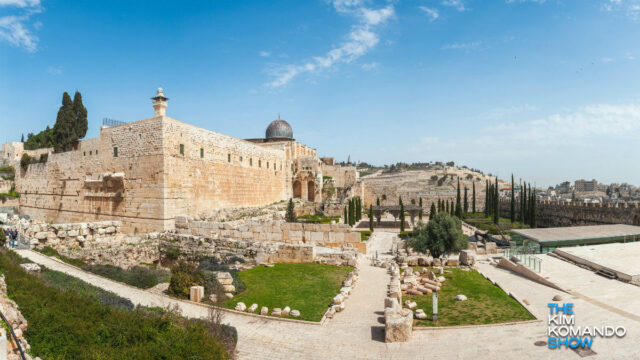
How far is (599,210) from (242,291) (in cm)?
2851

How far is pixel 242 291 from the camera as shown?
974 centimetres

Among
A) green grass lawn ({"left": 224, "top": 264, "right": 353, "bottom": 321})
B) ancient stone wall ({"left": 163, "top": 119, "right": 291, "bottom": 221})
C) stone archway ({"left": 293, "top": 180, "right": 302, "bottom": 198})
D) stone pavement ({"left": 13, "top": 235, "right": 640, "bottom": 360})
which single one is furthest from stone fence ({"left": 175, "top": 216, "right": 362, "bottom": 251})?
stone archway ({"left": 293, "top": 180, "right": 302, "bottom": 198})

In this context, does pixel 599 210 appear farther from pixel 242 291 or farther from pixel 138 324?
pixel 138 324

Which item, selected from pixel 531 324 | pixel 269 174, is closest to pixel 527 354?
pixel 531 324

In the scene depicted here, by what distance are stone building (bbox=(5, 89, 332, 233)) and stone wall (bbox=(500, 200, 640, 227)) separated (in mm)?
25228

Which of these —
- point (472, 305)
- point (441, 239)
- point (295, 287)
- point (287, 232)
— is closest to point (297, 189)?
point (287, 232)

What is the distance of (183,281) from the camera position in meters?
9.27

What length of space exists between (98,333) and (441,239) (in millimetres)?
14145

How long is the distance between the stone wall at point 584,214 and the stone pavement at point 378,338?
19826 millimetres

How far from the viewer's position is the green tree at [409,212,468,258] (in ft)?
52.8

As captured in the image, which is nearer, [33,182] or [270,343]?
[270,343]

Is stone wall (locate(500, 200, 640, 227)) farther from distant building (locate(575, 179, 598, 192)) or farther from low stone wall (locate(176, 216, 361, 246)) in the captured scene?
distant building (locate(575, 179, 598, 192))

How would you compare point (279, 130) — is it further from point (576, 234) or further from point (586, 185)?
point (586, 185)

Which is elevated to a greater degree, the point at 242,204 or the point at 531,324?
the point at 242,204
